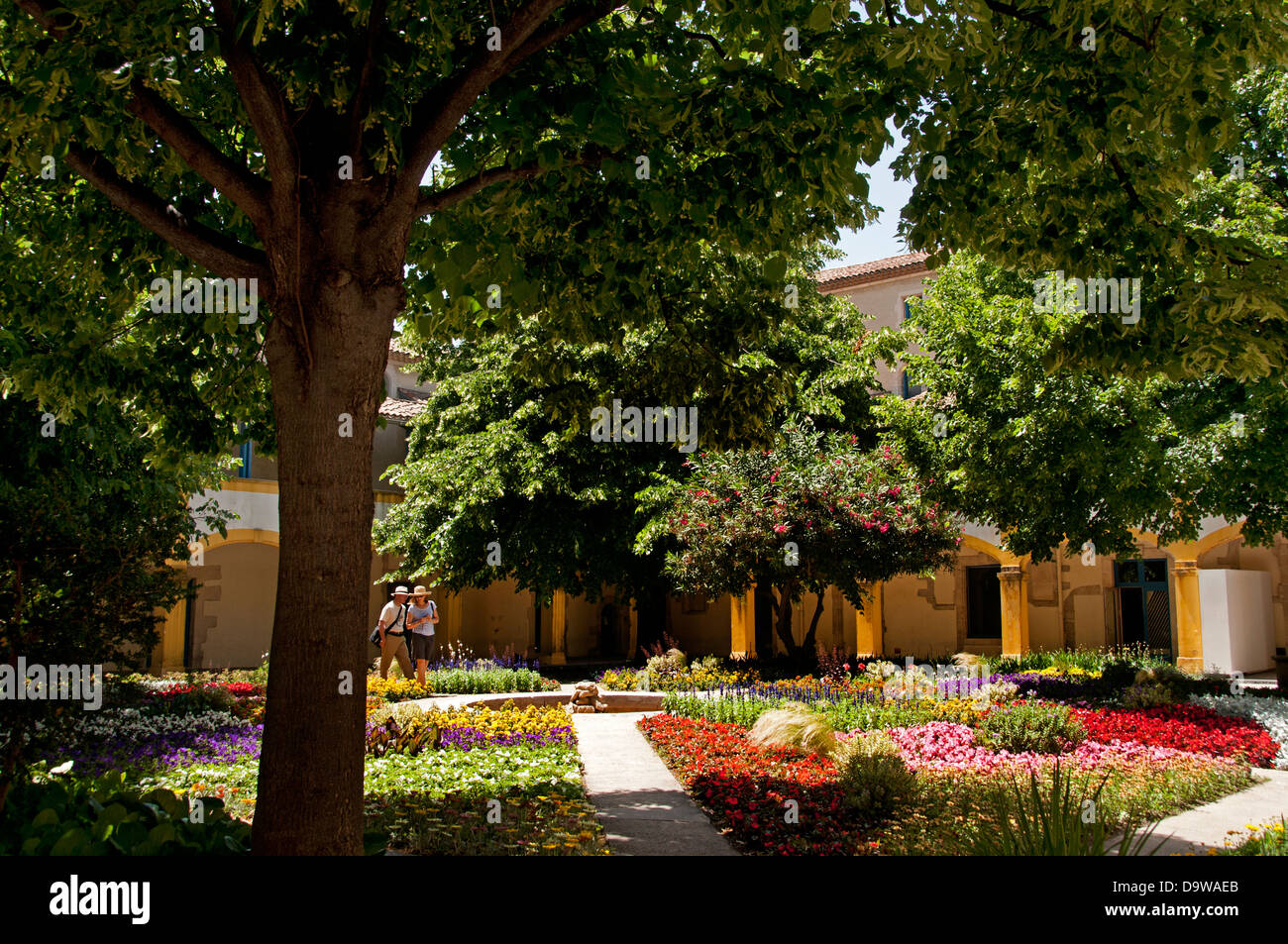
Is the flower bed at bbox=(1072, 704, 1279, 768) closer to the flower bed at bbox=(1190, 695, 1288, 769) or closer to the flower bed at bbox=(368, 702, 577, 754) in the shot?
the flower bed at bbox=(1190, 695, 1288, 769)

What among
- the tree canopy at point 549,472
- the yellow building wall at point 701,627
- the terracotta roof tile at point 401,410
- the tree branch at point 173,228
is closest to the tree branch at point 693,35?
the tree branch at point 173,228

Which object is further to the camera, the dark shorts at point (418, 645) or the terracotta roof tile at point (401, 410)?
the terracotta roof tile at point (401, 410)

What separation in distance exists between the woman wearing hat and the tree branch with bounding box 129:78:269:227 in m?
10.4

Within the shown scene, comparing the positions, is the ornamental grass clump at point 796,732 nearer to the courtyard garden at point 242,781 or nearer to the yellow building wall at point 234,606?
the courtyard garden at point 242,781

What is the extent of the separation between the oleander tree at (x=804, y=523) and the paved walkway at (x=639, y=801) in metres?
3.75

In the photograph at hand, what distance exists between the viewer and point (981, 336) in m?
12.5

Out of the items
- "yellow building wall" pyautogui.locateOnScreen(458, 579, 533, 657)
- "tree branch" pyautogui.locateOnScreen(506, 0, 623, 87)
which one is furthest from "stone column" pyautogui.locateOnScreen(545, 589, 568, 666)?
"tree branch" pyautogui.locateOnScreen(506, 0, 623, 87)

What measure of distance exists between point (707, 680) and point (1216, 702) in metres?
7.07

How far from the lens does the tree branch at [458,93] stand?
449cm

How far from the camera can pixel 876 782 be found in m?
6.97

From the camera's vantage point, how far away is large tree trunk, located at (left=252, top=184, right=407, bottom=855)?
3.92m

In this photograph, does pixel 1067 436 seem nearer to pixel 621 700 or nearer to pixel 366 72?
pixel 621 700

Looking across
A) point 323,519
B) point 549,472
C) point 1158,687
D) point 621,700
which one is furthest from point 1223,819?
point 549,472
